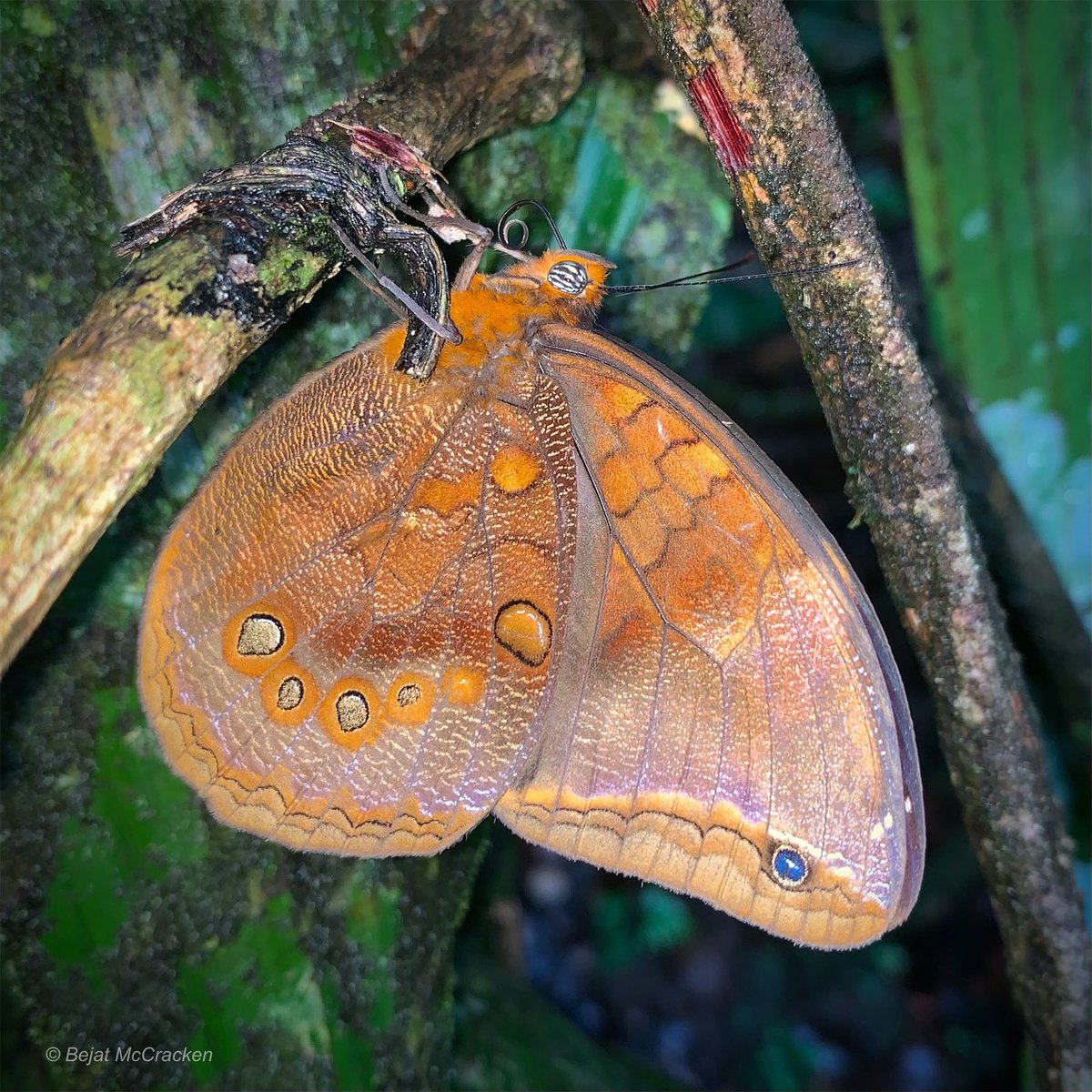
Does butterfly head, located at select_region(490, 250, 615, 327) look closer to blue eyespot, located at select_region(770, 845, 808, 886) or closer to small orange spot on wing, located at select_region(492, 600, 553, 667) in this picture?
small orange spot on wing, located at select_region(492, 600, 553, 667)

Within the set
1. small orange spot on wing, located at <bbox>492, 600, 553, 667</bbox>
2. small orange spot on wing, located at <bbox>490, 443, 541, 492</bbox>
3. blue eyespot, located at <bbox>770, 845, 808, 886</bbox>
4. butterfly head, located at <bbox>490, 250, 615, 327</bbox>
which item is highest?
butterfly head, located at <bbox>490, 250, 615, 327</bbox>

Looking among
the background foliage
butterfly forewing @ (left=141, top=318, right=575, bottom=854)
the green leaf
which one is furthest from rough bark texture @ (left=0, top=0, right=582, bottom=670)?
the green leaf

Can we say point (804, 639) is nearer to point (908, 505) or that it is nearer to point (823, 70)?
point (908, 505)

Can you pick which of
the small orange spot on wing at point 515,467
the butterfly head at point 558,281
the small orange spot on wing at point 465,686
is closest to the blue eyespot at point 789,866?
the small orange spot on wing at point 465,686

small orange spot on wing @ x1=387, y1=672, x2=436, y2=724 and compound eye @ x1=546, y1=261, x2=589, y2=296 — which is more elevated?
compound eye @ x1=546, y1=261, x2=589, y2=296

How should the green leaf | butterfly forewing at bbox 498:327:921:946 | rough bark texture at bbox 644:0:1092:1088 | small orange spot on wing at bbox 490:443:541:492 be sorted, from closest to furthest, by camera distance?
rough bark texture at bbox 644:0:1092:1088 < butterfly forewing at bbox 498:327:921:946 < small orange spot on wing at bbox 490:443:541:492 < the green leaf

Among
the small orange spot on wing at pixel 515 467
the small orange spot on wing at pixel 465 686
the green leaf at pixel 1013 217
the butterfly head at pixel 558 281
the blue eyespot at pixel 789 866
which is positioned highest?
the green leaf at pixel 1013 217

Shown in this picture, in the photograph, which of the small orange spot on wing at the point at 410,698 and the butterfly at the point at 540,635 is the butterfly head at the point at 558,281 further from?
the small orange spot on wing at the point at 410,698
